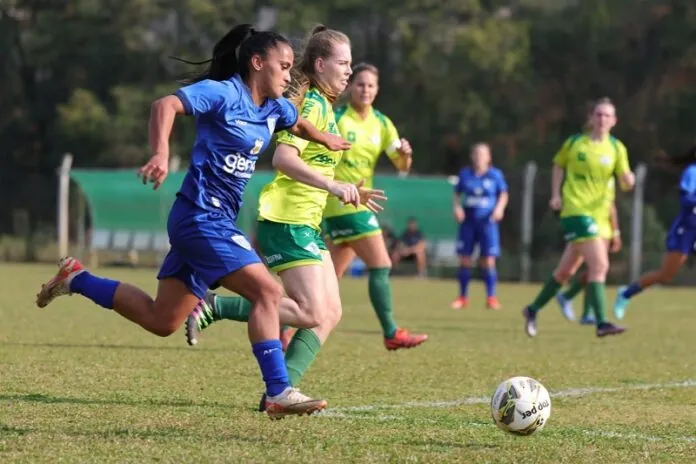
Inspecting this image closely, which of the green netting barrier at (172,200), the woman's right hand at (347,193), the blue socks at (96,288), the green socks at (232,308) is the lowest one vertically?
the green netting barrier at (172,200)

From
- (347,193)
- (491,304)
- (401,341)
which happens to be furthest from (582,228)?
(347,193)

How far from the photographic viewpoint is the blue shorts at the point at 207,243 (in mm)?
5754

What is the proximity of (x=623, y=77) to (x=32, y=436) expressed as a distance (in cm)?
3373

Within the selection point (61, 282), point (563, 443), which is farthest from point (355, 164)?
point (563, 443)

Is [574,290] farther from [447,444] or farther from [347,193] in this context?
[447,444]

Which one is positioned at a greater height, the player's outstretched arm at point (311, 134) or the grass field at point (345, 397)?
the player's outstretched arm at point (311, 134)

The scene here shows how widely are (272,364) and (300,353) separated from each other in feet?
2.77

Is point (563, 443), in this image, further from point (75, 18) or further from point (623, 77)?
point (75, 18)

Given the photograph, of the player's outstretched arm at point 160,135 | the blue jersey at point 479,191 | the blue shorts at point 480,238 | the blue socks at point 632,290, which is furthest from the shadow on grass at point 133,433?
the blue jersey at point 479,191

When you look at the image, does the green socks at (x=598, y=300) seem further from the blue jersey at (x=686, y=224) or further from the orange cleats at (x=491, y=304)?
the orange cleats at (x=491, y=304)

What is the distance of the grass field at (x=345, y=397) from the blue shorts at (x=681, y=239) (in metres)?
1.10

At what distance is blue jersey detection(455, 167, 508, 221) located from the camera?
17906 mm

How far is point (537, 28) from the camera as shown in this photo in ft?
127

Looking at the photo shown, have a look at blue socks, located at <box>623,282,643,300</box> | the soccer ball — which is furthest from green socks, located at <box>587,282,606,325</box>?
the soccer ball
